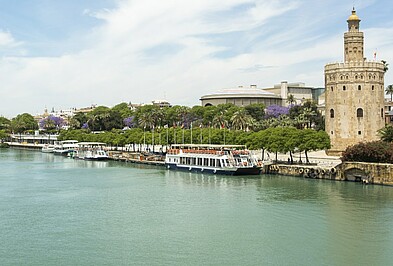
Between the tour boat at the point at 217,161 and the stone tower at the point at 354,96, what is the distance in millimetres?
14372

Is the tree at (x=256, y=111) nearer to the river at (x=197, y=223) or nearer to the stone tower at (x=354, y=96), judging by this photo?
the stone tower at (x=354, y=96)

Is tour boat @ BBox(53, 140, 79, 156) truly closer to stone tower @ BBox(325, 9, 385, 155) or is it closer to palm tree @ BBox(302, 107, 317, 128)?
palm tree @ BBox(302, 107, 317, 128)

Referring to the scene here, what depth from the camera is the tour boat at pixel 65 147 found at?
380 feet

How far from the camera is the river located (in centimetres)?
3014

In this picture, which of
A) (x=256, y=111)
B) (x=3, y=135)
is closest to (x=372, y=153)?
(x=256, y=111)

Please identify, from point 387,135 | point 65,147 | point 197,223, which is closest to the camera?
point 197,223

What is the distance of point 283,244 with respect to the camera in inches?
1268

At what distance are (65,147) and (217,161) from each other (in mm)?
61304

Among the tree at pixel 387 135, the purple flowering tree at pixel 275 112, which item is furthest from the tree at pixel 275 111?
the tree at pixel 387 135

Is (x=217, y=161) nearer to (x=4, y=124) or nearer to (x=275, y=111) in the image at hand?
(x=275, y=111)

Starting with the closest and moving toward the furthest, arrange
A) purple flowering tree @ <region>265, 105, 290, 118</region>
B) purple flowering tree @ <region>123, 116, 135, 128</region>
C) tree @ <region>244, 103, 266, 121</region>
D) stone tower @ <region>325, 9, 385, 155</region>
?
stone tower @ <region>325, 9, 385, 155</region>, tree @ <region>244, 103, 266, 121</region>, purple flowering tree @ <region>265, 105, 290, 118</region>, purple flowering tree @ <region>123, 116, 135, 128</region>

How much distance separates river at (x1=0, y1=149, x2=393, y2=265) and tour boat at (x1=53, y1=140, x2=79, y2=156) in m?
56.6

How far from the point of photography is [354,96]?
7125cm

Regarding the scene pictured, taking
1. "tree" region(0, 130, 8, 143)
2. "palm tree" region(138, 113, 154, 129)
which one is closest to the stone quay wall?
"palm tree" region(138, 113, 154, 129)
